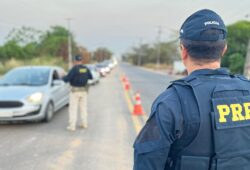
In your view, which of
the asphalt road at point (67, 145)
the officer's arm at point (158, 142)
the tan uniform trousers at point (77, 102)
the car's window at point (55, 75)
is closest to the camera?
the officer's arm at point (158, 142)

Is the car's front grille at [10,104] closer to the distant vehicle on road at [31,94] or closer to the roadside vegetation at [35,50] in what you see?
the distant vehicle on road at [31,94]

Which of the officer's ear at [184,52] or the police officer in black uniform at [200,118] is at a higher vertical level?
the officer's ear at [184,52]

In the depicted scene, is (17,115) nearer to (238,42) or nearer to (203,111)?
(203,111)

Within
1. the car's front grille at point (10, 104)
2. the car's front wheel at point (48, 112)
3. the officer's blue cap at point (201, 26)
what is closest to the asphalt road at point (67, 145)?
the car's front wheel at point (48, 112)

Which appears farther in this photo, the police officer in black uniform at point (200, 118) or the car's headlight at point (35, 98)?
the car's headlight at point (35, 98)

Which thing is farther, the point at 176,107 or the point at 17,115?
the point at 17,115

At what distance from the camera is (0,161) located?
486 cm

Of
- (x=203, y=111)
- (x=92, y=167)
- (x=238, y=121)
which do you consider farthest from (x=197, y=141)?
(x=92, y=167)

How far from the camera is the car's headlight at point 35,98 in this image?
7172 millimetres

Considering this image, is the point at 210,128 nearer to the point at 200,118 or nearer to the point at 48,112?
the point at 200,118

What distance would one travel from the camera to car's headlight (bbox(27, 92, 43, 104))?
23.5 ft

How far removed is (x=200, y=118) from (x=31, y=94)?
6.36 m

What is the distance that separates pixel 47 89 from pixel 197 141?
6791 mm

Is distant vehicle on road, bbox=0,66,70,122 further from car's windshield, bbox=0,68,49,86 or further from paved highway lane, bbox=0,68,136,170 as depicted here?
paved highway lane, bbox=0,68,136,170
